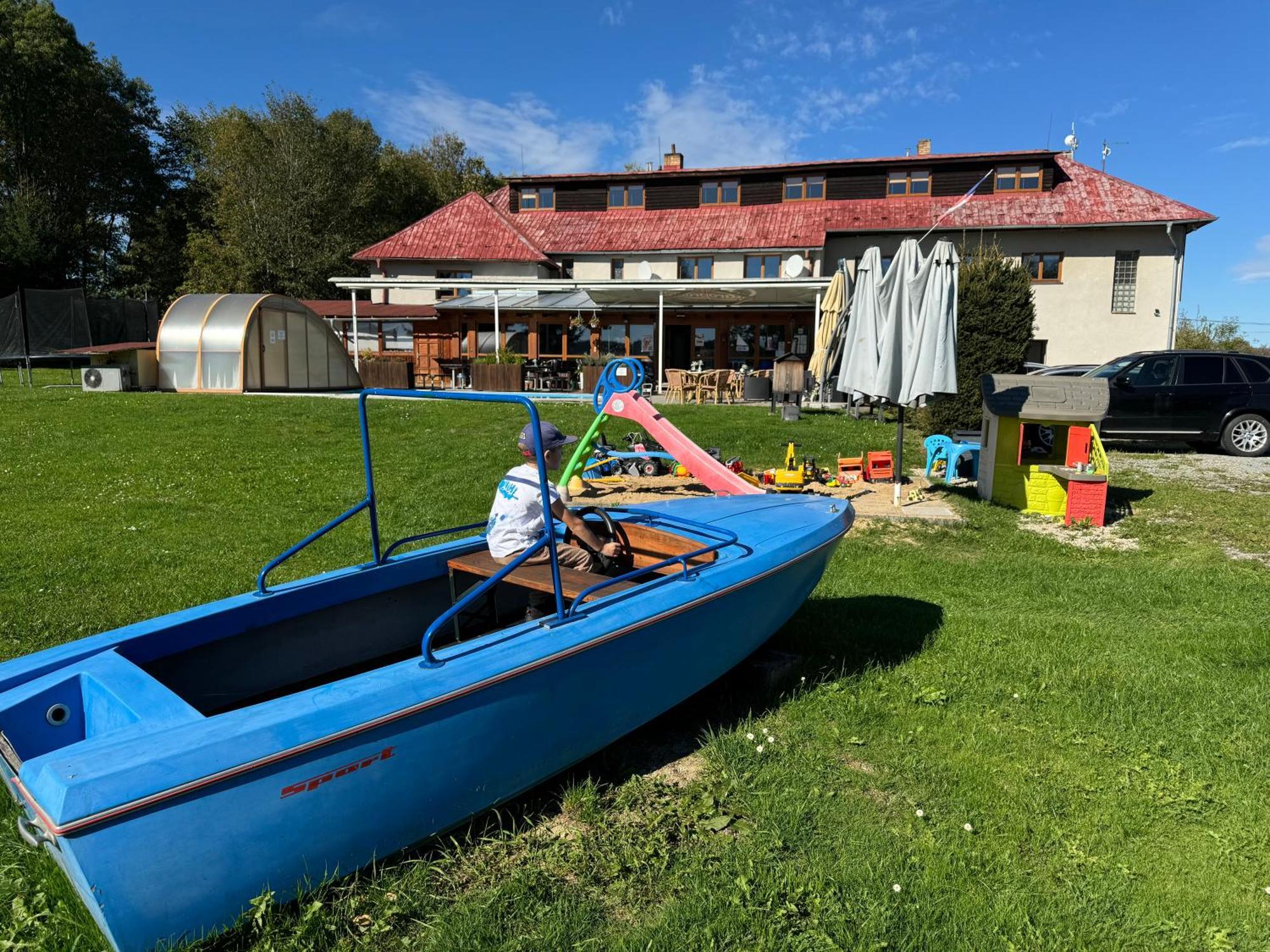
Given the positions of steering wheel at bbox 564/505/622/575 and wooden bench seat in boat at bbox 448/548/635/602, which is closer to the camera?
wooden bench seat in boat at bbox 448/548/635/602

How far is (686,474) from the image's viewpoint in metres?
10.6

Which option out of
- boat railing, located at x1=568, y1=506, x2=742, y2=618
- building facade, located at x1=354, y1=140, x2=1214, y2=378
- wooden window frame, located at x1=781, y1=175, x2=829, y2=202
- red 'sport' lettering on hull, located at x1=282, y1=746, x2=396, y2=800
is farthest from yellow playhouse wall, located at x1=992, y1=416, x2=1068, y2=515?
wooden window frame, located at x1=781, y1=175, x2=829, y2=202

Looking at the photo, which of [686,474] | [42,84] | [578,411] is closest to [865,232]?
[578,411]

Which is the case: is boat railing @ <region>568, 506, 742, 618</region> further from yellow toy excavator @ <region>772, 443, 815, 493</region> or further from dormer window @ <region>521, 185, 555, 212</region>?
dormer window @ <region>521, 185, 555, 212</region>

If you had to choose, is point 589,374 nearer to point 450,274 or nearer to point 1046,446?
point 450,274

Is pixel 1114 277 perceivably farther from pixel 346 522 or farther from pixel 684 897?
pixel 684 897

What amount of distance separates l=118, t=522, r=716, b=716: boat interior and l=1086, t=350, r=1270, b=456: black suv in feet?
37.7

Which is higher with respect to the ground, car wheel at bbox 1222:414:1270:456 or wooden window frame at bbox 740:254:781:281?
wooden window frame at bbox 740:254:781:281

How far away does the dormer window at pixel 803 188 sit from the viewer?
28.7 meters

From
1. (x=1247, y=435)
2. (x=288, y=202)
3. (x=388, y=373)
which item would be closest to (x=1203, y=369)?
(x=1247, y=435)

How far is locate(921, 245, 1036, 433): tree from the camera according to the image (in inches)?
564

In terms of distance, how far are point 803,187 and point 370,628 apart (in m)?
28.3

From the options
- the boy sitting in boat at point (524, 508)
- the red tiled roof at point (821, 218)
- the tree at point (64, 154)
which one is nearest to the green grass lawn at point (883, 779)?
the boy sitting in boat at point (524, 508)

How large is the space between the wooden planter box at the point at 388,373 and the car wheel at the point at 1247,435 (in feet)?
61.5
